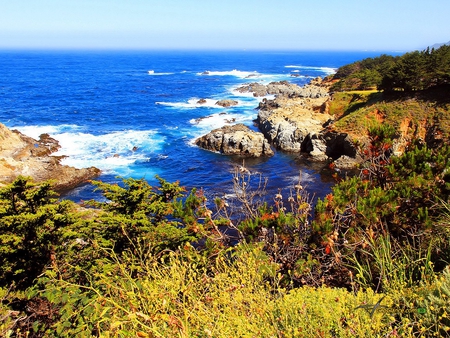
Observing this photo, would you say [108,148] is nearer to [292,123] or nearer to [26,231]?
[292,123]

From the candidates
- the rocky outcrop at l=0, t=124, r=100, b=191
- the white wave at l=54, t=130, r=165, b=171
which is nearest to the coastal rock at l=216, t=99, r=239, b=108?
the white wave at l=54, t=130, r=165, b=171

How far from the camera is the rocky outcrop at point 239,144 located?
3744cm

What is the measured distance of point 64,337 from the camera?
5.53 meters

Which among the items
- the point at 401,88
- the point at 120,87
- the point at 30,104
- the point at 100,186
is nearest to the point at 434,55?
the point at 401,88

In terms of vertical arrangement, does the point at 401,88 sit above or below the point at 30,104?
above

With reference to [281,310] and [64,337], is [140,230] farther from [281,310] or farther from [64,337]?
[281,310]

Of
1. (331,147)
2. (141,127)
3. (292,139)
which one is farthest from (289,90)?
(331,147)

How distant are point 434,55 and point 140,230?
41.7 m

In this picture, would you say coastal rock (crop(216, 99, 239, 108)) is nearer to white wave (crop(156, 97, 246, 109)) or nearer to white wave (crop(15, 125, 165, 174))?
white wave (crop(156, 97, 246, 109))

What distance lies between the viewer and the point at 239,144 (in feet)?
124

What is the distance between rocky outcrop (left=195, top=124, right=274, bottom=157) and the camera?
37438 mm

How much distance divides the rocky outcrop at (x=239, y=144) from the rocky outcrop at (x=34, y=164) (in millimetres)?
14549

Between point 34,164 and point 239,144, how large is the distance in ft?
72.5

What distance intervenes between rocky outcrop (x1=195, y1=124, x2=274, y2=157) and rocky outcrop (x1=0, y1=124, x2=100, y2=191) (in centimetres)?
1455
